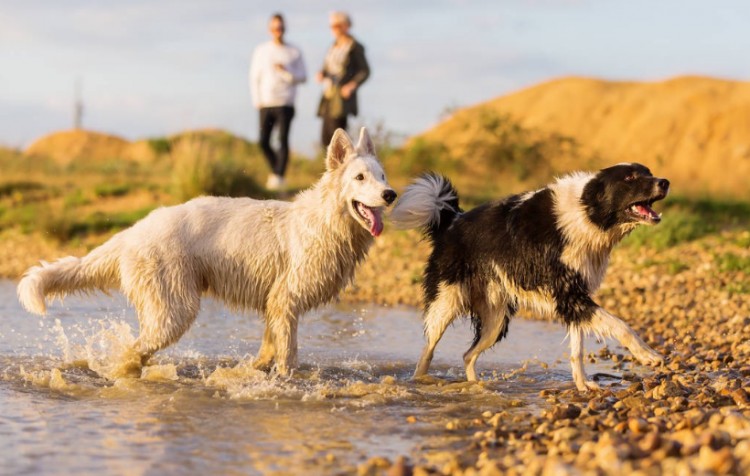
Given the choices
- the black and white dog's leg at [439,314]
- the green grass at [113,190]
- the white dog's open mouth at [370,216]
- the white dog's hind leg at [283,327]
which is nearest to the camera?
the white dog's open mouth at [370,216]

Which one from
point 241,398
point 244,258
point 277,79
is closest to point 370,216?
point 244,258

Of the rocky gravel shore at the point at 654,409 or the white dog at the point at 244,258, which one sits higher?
the white dog at the point at 244,258

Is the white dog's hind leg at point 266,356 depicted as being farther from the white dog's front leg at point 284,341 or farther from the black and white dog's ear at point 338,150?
the black and white dog's ear at point 338,150

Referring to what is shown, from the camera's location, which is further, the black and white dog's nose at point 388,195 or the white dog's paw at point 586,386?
the white dog's paw at point 586,386

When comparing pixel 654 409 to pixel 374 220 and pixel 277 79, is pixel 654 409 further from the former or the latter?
pixel 277 79

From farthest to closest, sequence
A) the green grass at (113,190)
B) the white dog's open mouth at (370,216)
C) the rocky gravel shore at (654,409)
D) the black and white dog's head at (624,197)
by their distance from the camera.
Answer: the green grass at (113,190), the white dog's open mouth at (370,216), the black and white dog's head at (624,197), the rocky gravel shore at (654,409)

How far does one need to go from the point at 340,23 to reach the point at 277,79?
1.47 metres

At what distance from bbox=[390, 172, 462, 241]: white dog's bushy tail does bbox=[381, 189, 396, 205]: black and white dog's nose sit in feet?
2.20

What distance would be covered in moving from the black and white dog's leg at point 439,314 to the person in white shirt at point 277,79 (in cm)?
788

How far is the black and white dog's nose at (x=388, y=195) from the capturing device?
6441 mm

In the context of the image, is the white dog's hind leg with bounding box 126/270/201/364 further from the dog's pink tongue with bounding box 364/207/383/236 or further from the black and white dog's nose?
the black and white dog's nose

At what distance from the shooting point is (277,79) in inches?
565

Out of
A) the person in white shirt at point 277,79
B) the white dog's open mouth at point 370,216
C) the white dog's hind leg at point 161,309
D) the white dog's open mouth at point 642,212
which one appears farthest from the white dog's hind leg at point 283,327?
the person in white shirt at point 277,79

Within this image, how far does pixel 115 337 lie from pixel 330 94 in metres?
7.40
